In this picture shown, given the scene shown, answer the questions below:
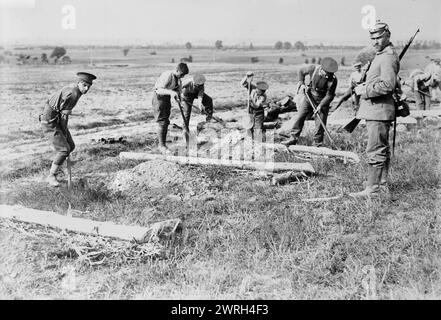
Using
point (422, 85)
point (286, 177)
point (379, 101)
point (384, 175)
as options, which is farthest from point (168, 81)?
point (422, 85)

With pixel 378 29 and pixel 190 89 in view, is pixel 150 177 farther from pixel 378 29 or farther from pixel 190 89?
pixel 378 29

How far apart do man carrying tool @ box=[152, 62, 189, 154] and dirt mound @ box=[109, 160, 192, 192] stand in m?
1.66

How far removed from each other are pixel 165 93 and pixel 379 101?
3.88m

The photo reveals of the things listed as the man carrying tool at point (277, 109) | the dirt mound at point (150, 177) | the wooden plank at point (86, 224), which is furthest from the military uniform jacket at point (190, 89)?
the wooden plank at point (86, 224)

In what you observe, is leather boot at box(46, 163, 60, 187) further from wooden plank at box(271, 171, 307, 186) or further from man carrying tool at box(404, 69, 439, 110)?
man carrying tool at box(404, 69, 439, 110)

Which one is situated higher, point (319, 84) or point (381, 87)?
point (381, 87)

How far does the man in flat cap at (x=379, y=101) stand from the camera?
5.89 meters

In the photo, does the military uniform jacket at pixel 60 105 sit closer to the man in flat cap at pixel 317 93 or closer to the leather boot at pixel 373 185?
the man in flat cap at pixel 317 93

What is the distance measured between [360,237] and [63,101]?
430 centimetres

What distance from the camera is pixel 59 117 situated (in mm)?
7039

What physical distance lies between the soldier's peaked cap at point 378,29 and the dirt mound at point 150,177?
9.99ft

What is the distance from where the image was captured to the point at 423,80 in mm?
13445
